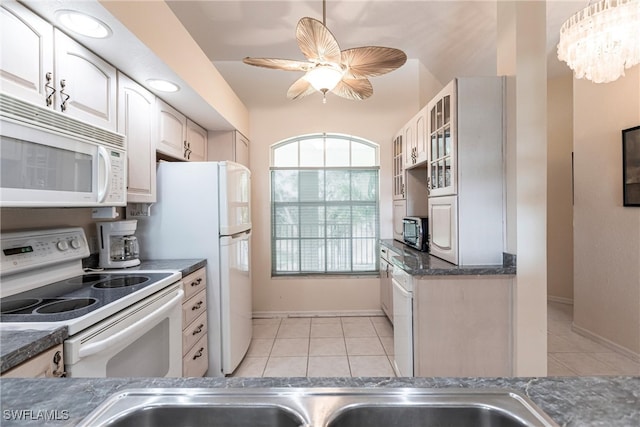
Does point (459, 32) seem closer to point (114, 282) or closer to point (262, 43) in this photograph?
point (262, 43)

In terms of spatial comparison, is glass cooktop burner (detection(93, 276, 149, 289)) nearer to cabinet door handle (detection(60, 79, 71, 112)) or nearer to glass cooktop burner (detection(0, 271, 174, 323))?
glass cooktop burner (detection(0, 271, 174, 323))

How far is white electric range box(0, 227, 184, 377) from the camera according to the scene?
1.12 m

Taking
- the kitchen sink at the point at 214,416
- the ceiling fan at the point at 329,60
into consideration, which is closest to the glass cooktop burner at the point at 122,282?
the kitchen sink at the point at 214,416

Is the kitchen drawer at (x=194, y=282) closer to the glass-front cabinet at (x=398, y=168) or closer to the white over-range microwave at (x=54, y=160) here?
the white over-range microwave at (x=54, y=160)

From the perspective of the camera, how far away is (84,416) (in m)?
0.56

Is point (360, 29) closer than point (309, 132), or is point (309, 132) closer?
point (360, 29)

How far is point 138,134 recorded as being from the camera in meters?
2.03

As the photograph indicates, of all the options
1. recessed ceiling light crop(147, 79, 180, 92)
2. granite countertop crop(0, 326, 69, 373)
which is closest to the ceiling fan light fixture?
recessed ceiling light crop(147, 79, 180, 92)

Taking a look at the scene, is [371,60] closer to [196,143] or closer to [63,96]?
[63,96]

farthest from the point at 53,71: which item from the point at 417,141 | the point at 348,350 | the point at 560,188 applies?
the point at 560,188

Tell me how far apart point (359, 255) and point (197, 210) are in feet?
6.94

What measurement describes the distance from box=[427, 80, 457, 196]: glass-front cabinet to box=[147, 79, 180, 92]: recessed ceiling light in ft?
6.22

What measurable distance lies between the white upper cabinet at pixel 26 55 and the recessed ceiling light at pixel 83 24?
0.28 feet

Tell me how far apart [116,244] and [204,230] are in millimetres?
563
